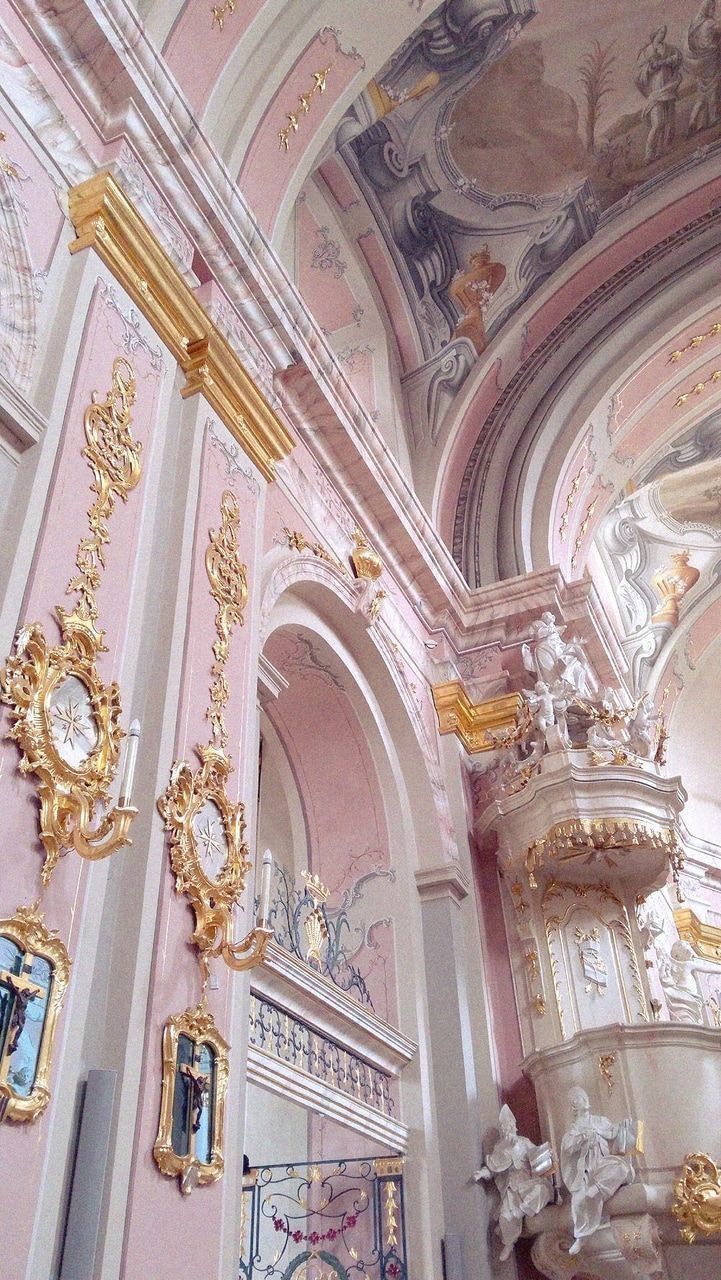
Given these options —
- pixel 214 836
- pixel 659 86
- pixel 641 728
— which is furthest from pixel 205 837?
pixel 659 86

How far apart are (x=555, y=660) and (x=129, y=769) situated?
524 cm

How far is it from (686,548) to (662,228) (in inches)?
171

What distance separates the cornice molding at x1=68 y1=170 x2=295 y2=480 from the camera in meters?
4.34

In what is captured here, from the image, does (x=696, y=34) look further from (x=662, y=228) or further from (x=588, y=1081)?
(x=588, y=1081)

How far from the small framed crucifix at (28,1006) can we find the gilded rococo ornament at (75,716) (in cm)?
20

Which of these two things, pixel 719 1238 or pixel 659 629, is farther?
pixel 659 629

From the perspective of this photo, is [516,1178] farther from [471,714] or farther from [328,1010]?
[471,714]

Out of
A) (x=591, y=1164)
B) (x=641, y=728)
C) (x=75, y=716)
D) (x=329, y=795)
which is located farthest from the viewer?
(x=641, y=728)

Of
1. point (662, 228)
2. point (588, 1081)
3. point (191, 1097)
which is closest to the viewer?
point (191, 1097)

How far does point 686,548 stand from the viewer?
41.9 ft

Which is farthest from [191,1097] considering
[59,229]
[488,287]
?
[488,287]

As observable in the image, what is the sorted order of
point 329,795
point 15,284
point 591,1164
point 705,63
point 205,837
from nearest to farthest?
1. point 205,837
2. point 15,284
3. point 591,1164
4. point 329,795
5. point 705,63

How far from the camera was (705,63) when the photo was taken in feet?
29.0

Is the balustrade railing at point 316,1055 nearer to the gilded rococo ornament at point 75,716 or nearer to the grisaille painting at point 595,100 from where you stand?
the gilded rococo ornament at point 75,716
